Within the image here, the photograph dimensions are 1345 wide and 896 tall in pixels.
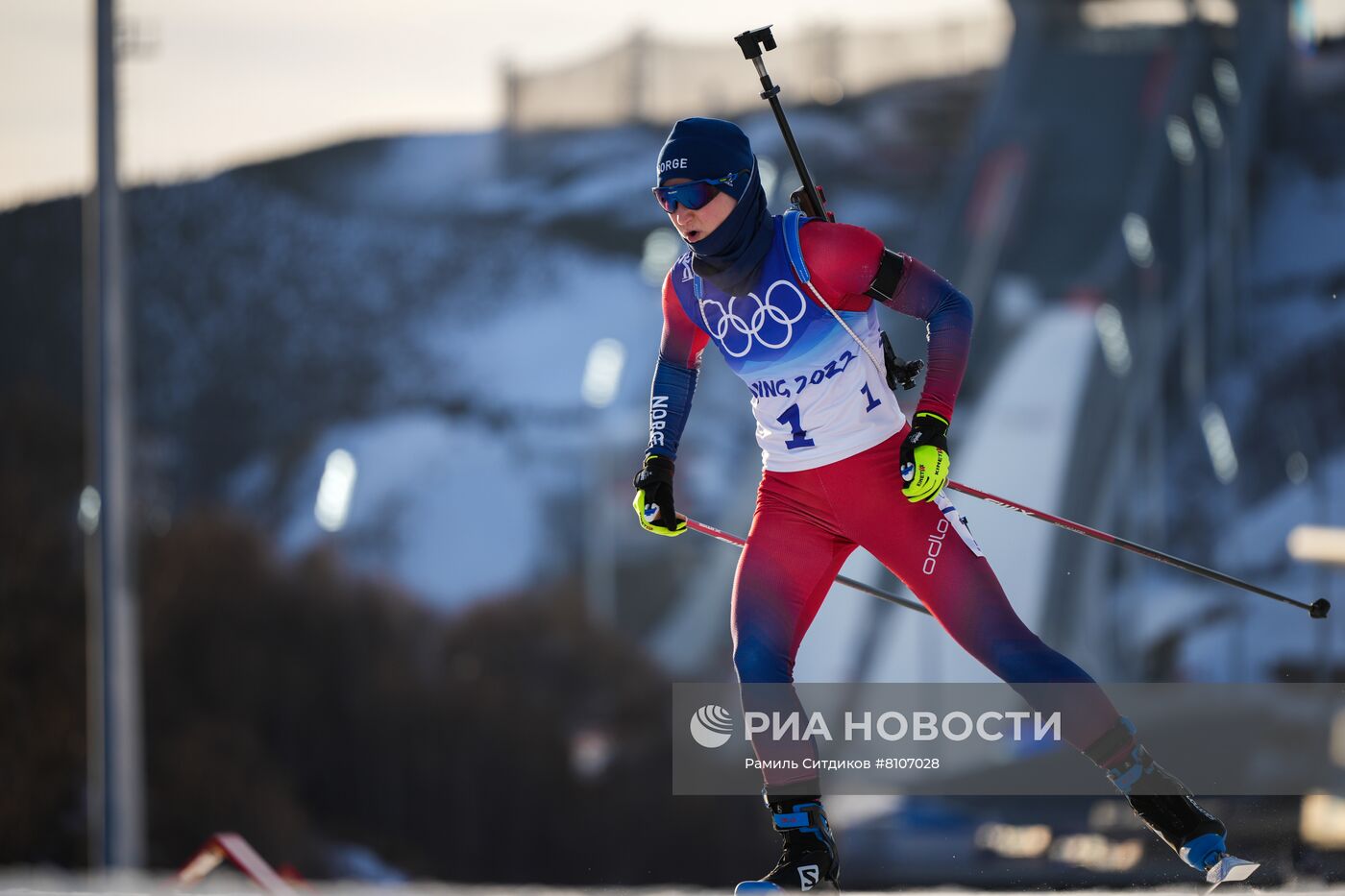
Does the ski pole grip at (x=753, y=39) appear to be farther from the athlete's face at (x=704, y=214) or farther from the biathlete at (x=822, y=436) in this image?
the athlete's face at (x=704, y=214)

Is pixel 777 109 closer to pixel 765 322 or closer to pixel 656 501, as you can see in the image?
pixel 765 322

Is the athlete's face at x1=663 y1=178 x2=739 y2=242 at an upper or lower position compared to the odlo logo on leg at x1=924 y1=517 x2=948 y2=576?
upper

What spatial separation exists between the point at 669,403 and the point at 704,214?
0.77m

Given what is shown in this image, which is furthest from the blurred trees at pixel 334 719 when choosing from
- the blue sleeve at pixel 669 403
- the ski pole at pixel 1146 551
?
the blue sleeve at pixel 669 403

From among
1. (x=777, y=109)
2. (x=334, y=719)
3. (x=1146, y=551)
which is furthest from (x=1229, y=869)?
(x=334, y=719)

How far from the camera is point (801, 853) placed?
14.3ft

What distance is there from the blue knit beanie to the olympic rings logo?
14.2 inches

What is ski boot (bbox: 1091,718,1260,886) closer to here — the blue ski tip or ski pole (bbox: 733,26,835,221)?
the blue ski tip

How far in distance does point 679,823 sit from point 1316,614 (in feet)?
76.5

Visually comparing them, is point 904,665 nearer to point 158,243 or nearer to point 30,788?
point 30,788

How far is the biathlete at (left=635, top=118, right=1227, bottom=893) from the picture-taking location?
4410mm

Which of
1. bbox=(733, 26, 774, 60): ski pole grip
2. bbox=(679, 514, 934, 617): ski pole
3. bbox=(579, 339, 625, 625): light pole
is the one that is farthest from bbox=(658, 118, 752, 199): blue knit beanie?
bbox=(579, 339, 625, 625): light pole

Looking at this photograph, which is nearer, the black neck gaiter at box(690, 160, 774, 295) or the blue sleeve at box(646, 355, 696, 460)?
the black neck gaiter at box(690, 160, 774, 295)

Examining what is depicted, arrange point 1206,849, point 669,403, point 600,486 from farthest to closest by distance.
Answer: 1. point 600,486
2. point 669,403
3. point 1206,849
